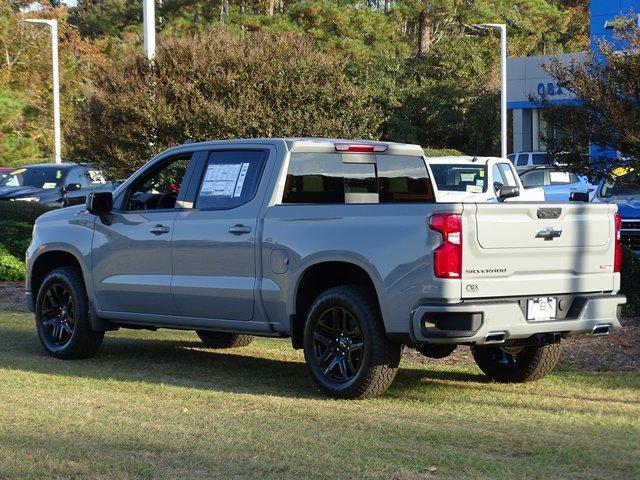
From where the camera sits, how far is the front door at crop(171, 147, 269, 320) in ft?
31.8

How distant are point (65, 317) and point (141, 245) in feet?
4.39

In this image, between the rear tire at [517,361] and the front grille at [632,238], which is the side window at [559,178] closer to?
the front grille at [632,238]

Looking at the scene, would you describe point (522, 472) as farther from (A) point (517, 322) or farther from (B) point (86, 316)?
(B) point (86, 316)

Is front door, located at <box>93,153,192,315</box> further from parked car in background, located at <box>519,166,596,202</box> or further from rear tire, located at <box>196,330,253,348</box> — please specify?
parked car in background, located at <box>519,166,596,202</box>

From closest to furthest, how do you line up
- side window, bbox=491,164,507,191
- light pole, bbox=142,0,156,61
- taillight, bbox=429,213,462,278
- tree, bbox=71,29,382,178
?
1. taillight, bbox=429,213,462,278
2. tree, bbox=71,29,382,178
3. side window, bbox=491,164,507,191
4. light pole, bbox=142,0,156,61

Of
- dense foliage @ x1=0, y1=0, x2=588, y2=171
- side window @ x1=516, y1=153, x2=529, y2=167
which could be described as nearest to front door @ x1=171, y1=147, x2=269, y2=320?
dense foliage @ x1=0, y1=0, x2=588, y2=171

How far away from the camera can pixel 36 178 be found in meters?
27.9

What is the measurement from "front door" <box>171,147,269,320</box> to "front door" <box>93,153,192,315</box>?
0.56 feet

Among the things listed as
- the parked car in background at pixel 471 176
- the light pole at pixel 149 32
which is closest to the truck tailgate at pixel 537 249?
the parked car in background at pixel 471 176

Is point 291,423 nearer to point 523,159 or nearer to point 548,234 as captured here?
point 548,234

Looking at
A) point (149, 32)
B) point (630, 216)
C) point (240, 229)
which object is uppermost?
point (149, 32)

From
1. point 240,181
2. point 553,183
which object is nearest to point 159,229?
point 240,181

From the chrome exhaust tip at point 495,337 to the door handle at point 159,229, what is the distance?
313 centimetres

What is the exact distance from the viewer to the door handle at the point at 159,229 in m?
10.3
